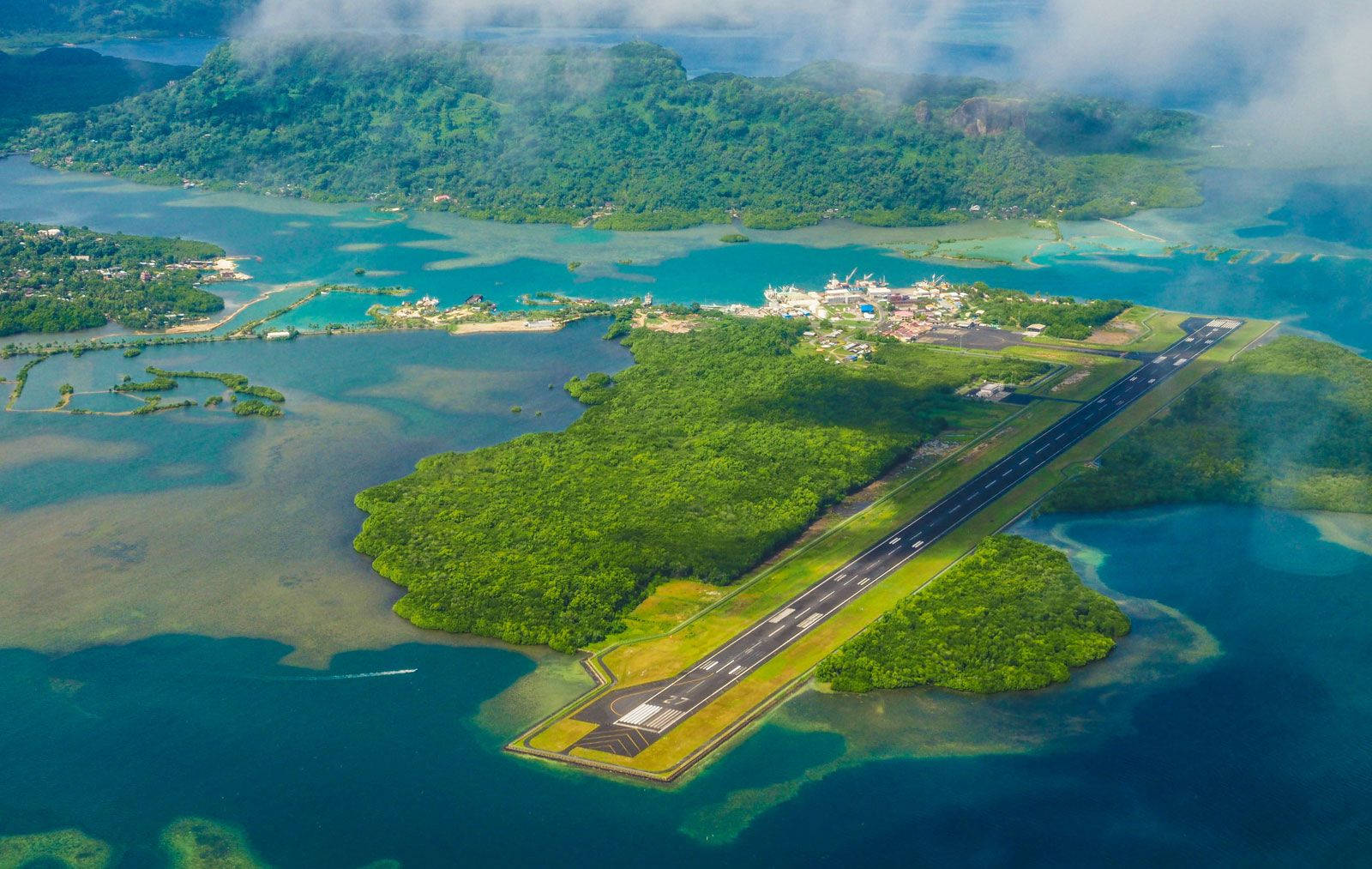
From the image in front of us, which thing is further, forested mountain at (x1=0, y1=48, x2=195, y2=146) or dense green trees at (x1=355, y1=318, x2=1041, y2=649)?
forested mountain at (x1=0, y1=48, x2=195, y2=146)

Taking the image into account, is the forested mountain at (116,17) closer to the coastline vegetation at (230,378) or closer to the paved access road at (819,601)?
the coastline vegetation at (230,378)

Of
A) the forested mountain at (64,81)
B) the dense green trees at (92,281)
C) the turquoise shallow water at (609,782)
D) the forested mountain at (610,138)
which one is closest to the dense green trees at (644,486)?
the turquoise shallow water at (609,782)

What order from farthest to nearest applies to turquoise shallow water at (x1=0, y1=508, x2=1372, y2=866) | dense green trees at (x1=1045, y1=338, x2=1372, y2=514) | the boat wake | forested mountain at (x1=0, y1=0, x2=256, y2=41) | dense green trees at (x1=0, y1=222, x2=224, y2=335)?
forested mountain at (x1=0, y1=0, x2=256, y2=41), dense green trees at (x1=0, y1=222, x2=224, y2=335), dense green trees at (x1=1045, y1=338, x2=1372, y2=514), the boat wake, turquoise shallow water at (x1=0, y1=508, x2=1372, y2=866)

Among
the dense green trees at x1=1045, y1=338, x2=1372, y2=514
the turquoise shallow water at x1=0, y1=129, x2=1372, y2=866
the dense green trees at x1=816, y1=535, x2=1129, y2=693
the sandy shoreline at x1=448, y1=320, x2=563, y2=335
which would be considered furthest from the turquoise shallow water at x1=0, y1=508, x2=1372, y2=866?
the sandy shoreline at x1=448, y1=320, x2=563, y2=335

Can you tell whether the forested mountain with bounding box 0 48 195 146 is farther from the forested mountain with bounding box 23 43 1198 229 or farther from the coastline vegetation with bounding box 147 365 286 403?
the coastline vegetation with bounding box 147 365 286 403

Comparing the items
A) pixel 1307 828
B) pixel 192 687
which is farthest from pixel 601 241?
pixel 1307 828

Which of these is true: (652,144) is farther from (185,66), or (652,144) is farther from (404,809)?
(404,809)
